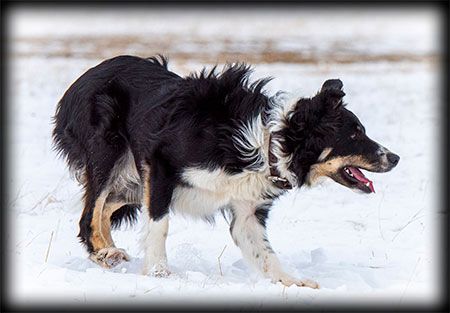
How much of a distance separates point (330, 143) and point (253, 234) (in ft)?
3.25

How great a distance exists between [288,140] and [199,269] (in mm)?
1265

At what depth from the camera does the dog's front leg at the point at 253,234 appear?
262 inches

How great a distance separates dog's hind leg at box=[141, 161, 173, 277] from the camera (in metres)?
6.54

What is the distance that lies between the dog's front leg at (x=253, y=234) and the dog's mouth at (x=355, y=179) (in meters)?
0.68

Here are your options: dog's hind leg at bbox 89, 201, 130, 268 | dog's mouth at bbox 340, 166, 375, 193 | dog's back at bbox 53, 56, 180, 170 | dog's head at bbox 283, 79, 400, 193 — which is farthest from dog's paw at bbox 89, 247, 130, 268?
dog's mouth at bbox 340, 166, 375, 193

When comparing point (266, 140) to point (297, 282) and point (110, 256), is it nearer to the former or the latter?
point (297, 282)

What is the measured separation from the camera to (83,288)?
5.58 meters

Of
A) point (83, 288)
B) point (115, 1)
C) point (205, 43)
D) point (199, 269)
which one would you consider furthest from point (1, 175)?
point (115, 1)

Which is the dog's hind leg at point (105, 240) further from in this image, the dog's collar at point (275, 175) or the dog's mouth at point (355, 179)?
the dog's mouth at point (355, 179)

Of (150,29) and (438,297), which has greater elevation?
(438,297)

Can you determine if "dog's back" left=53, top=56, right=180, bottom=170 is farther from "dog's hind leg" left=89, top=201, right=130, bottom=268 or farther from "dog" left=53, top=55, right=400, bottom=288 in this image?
"dog's hind leg" left=89, top=201, right=130, bottom=268

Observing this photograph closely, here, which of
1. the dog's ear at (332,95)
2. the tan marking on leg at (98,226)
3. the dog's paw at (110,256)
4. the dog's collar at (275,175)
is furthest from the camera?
the tan marking on leg at (98,226)

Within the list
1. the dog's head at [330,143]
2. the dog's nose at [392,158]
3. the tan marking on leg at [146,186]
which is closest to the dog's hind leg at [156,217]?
the tan marking on leg at [146,186]

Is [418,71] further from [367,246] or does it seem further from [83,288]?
[83,288]
